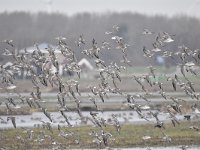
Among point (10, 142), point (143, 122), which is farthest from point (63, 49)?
point (143, 122)

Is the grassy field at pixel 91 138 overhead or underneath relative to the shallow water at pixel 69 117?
overhead

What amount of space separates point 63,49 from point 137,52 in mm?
23410

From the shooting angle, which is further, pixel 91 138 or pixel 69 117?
pixel 69 117

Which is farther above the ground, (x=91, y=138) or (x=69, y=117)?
(x=91, y=138)

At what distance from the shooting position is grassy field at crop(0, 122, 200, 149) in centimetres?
3238

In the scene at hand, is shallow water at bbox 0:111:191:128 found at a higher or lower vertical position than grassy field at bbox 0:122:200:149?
lower

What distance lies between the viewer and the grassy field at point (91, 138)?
32.4 metres

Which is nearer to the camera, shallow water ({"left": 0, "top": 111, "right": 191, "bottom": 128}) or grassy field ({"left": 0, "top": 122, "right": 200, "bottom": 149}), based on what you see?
grassy field ({"left": 0, "top": 122, "right": 200, "bottom": 149})

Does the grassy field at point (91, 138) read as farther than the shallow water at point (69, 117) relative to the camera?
No

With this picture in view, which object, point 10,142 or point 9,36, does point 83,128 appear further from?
point 9,36

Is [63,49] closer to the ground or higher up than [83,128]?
higher up

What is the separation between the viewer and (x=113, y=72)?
3092 centimetres

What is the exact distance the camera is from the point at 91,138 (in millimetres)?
34844

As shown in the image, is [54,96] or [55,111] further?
[54,96]
